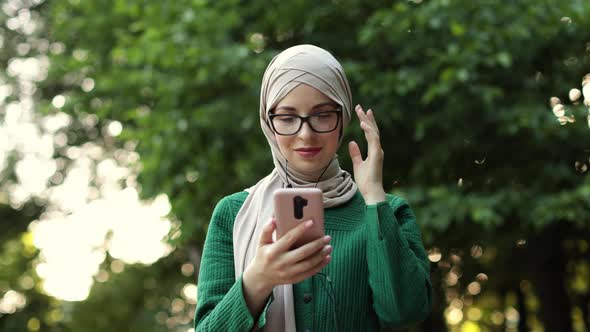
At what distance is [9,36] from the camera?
1076 centimetres

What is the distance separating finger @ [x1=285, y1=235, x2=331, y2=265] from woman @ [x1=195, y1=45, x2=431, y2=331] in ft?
0.49

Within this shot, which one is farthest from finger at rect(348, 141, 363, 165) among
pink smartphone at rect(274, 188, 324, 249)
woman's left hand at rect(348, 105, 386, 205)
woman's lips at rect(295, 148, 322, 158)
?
pink smartphone at rect(274, 188, 324, 249)

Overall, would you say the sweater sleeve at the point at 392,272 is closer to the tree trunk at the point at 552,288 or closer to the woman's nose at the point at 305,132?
the woman's nose at the point at 305,132

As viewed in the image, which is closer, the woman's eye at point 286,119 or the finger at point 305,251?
the finger at point 305,251

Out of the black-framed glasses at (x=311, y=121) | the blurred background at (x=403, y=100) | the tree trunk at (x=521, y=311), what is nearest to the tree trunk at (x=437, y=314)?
the blurred background at (x=403, y=100)

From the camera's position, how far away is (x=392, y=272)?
7.06 feet

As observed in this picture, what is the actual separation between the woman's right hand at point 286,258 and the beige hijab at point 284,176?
20 cm

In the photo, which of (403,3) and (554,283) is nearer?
(403,3)

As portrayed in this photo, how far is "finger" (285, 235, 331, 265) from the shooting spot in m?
1.97

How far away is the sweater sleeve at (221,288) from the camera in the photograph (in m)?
2.11

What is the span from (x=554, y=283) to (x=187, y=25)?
552 centimetres

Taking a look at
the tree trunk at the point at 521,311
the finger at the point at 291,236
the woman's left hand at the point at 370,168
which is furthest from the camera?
the tree trunk at the point at 521,311

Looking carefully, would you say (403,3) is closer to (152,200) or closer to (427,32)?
(427,32)

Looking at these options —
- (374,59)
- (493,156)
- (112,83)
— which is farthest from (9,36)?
(493,156)
